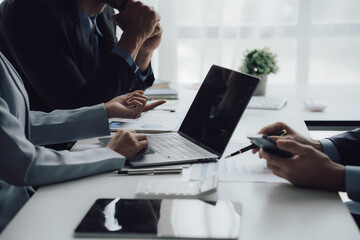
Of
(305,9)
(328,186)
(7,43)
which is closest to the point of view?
(328,186)

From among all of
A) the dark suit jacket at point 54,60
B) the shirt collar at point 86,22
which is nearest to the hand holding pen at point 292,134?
the dark suit jacket at point 54,60

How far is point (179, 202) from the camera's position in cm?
82

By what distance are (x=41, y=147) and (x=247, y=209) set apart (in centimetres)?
46

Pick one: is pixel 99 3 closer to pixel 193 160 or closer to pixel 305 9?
pixel 193 160

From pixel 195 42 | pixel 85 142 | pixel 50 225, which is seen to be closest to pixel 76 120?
pixel 85 142

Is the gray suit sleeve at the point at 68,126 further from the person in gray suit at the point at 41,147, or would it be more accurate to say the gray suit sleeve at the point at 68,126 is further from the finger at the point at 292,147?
the finger at the point at 292,147

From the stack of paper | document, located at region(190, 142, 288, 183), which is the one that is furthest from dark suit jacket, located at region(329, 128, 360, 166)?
the stack of paper

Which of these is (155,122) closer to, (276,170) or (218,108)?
(218,108)

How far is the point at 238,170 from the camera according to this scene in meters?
1.02

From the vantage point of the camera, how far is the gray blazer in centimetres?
89

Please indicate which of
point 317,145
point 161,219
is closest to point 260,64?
point 317,145

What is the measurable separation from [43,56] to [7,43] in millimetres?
209

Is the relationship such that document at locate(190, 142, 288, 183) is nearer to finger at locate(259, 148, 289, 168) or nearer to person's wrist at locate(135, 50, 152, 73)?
finger at locate(259, 148, 289, 168)

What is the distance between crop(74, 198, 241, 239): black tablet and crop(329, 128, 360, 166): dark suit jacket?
41cm
